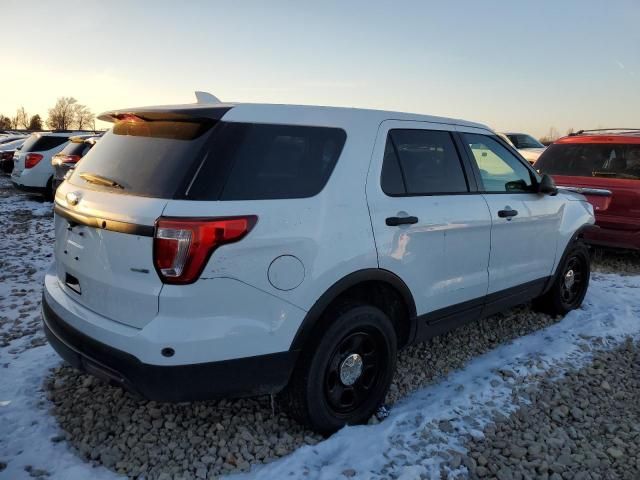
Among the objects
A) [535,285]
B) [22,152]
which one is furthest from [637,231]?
[22,152]

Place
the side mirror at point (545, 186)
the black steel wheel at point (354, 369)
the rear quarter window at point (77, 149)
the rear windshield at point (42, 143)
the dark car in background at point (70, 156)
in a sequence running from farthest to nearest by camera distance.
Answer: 1. the rear windshield at point (42, 143)
2. the rear quarter window at point (77, 149)
3. the dark car in background at point (70, 156)
4. the side mirror at point (545, 186)
5. the black steel wheel at point (354, 369)

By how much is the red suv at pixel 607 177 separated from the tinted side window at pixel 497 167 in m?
2.30

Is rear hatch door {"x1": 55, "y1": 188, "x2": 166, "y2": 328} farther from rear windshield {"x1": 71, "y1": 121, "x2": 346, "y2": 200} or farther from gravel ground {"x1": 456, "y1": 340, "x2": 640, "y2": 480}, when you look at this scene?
gravel ground {"x1": 456, "y1": 340, "x2": 640, "y2": 480}

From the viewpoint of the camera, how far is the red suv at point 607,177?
655cm

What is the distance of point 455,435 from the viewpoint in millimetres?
3031

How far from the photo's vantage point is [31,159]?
1232 centimetres

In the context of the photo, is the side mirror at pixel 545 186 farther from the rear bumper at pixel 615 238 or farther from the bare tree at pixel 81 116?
the bare tree at pixel 81 116

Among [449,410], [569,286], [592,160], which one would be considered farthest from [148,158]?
[592,160]

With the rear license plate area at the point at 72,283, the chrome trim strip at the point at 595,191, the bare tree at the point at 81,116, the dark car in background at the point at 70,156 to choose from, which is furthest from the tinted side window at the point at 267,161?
the bare tree at the point at 81,116

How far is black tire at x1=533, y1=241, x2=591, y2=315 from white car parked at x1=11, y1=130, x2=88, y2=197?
11.2m

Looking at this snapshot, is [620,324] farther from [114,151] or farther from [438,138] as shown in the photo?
[114,151]

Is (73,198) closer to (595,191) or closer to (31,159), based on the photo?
(595,191)

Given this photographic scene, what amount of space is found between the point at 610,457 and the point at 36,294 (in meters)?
5.12

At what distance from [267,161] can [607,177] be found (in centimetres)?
575
